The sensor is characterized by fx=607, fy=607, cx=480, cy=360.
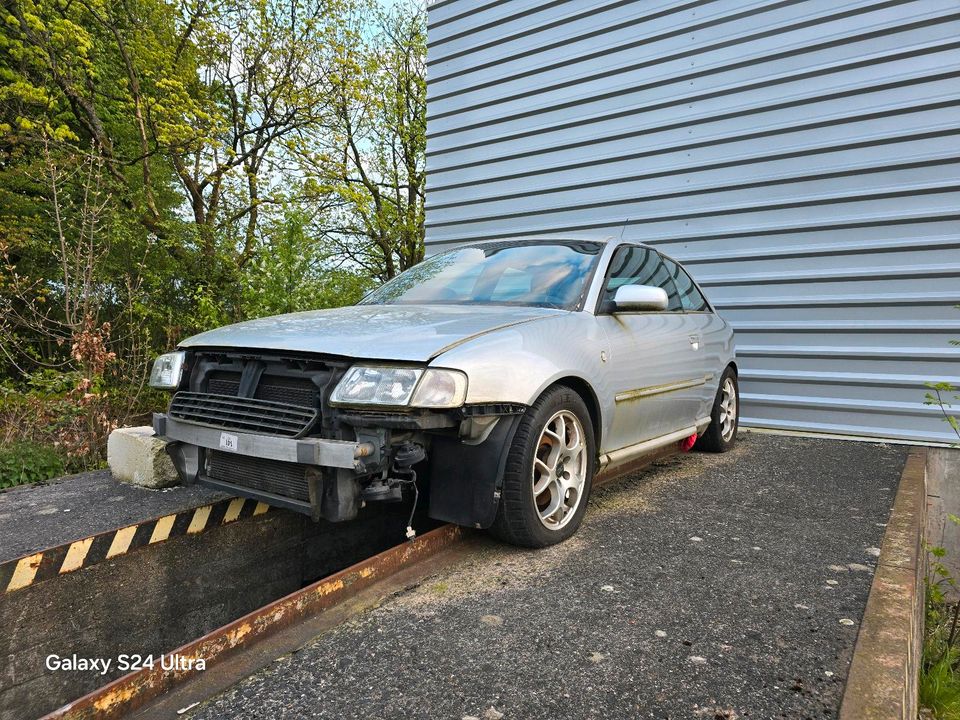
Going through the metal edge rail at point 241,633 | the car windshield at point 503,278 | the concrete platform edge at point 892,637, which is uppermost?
the car windshield at point 503,278

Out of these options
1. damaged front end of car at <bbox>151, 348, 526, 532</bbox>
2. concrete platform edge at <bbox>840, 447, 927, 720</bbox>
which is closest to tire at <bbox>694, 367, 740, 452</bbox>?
concrete platform edge at <bbox>840, 447, 927, 720</bbox>

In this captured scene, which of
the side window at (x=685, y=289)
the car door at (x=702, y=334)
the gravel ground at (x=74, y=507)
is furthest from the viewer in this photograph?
the side window at (x=685, y=289)

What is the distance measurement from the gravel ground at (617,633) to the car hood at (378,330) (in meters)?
0.91

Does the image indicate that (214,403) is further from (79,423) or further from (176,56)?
(176,56)

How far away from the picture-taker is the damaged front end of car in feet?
7.00

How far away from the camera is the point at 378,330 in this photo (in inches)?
97.7

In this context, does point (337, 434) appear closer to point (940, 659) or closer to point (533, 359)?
point (533, 359)

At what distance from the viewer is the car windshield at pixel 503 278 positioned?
125 inches

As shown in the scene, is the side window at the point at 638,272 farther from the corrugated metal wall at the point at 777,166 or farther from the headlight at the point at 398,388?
the corrugated metal wall at the point at 777,166

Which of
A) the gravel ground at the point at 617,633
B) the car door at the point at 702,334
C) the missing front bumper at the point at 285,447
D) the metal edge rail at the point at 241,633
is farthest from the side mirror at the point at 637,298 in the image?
the missing front bumper at the point at 285,447

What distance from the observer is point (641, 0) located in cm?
618

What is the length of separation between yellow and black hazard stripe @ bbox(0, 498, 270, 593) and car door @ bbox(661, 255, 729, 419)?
2.89m

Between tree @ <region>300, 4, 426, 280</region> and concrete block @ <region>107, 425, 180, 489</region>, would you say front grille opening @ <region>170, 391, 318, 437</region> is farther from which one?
tree @ <region>300, 4, 426, 280</region>

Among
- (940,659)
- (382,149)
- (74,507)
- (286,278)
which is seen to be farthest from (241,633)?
(382,149)
